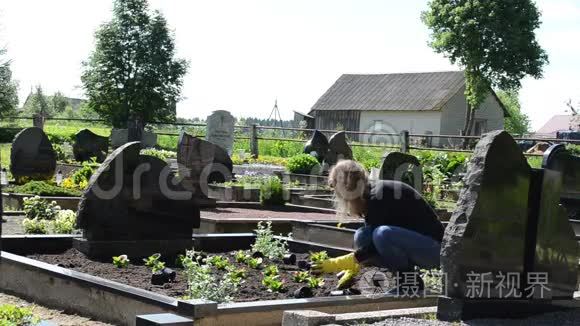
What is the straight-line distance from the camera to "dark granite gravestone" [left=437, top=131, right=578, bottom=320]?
617cm

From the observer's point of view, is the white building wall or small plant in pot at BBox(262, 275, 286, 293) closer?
small plant in pot at BBox(262, 275, 286, 293)

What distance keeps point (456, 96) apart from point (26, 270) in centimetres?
4956

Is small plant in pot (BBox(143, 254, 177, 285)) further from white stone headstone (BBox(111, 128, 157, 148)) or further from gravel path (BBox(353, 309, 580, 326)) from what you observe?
white stone headstone (BBox(111, 128, 157, 148))

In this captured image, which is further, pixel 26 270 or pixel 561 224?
pixel 26 270

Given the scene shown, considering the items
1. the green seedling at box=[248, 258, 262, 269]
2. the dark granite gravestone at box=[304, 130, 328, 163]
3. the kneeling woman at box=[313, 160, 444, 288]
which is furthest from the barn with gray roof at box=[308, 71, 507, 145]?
the kneeling woman at box=[313, 160, 444, 288]

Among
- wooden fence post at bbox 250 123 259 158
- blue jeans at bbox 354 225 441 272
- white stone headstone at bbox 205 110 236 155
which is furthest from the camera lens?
wooden fence post at bbox 250 123 259 158

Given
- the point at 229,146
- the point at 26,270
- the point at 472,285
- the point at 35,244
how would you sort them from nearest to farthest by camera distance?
the point at 472,285 → the point at 26,270 → the point at 35,244 → the point at 229,146

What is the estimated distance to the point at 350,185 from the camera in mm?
7148

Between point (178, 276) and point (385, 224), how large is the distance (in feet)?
6.87

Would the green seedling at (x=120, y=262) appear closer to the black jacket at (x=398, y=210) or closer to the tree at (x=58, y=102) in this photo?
the black jacket at (x=398, y=210)

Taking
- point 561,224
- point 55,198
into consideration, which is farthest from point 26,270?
point 55,198

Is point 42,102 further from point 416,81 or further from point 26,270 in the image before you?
point 26,270

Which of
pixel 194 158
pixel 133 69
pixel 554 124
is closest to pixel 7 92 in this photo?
pixel 133 69

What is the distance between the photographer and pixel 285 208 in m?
16.4
